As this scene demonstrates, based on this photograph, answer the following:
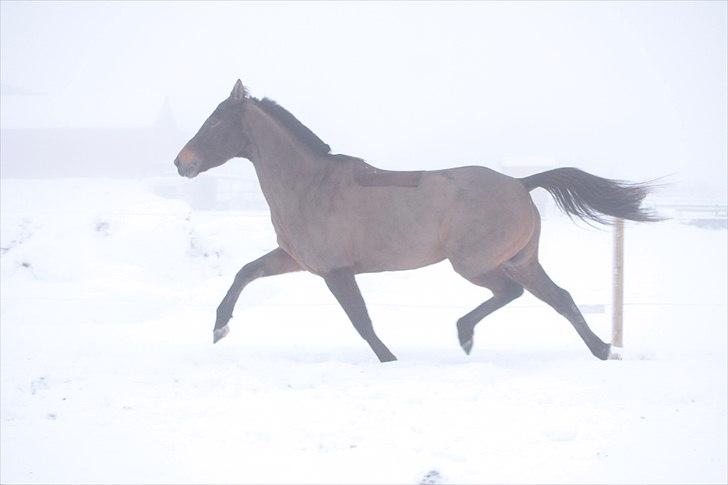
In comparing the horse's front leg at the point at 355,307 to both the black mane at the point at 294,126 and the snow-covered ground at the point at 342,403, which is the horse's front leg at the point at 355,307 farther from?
the black mane at the point at 294,126

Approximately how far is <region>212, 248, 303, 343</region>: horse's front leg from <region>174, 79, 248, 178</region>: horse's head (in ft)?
3.07

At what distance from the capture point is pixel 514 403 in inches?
137

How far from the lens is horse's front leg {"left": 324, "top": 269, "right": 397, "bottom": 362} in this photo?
4.86 meters

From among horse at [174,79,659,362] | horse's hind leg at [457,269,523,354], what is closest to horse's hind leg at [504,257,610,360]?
horse at [174,79,659,362]

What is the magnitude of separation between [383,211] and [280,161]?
1.05 metres

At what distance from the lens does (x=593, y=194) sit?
5258mm

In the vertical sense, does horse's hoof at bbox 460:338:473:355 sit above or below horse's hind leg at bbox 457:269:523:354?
below

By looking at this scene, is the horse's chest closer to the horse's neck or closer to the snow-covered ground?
the horse's neck

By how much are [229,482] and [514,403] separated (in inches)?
65.8

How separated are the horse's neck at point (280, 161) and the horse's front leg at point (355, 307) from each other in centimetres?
74

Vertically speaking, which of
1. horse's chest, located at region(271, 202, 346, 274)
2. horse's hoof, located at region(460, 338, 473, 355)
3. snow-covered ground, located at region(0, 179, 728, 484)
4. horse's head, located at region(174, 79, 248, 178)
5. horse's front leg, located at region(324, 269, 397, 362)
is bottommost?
snow-covered ground, located at region(0, 179, 728, 484)

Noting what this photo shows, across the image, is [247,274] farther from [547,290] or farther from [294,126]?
[547,290]

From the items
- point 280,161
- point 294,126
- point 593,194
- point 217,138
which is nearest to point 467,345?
point 593,194

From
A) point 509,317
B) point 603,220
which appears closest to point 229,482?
point 603,220
